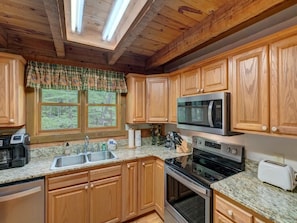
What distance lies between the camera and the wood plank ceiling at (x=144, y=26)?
135 centimetres

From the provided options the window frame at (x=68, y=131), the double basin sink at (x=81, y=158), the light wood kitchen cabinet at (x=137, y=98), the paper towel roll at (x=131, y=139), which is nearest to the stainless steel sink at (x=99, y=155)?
the double basin sink at (x=81, y=158)

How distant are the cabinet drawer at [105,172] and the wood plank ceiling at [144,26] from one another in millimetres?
1506

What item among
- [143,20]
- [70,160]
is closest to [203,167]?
[143,20]

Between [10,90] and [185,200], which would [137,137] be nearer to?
[185,200]

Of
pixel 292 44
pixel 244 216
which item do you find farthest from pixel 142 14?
pixel 244 216

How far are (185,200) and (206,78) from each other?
1.39 meters

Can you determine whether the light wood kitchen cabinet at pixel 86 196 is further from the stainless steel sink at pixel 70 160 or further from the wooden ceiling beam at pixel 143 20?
the wooden ceiling beam at pixel 143 20

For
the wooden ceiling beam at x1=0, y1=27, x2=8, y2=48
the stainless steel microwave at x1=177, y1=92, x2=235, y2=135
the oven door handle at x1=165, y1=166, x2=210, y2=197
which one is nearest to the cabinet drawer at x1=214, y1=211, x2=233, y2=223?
the oven door handle at x1=165, y1=166, x2=210, y2=197

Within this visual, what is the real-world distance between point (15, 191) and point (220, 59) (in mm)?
2442

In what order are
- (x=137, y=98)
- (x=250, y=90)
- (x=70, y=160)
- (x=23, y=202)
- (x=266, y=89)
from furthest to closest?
(x=137, y=98) < (x=70, y=160) < (x=23, y=202) < (x=250, y=90) < (x=266, y=89)

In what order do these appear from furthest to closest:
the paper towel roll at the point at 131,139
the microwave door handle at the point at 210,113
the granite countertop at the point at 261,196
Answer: the paper towel roll at the point at 131,139 < the microwave door handle at the point at 210,113 < the granite countertop at the point at 261,196

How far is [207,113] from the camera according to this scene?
1.77 meters

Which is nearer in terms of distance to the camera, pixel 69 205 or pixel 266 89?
pixel 266 89

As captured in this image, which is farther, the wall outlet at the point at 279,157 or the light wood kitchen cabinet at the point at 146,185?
the light wood kitchen cabinet at the point at 146,185
